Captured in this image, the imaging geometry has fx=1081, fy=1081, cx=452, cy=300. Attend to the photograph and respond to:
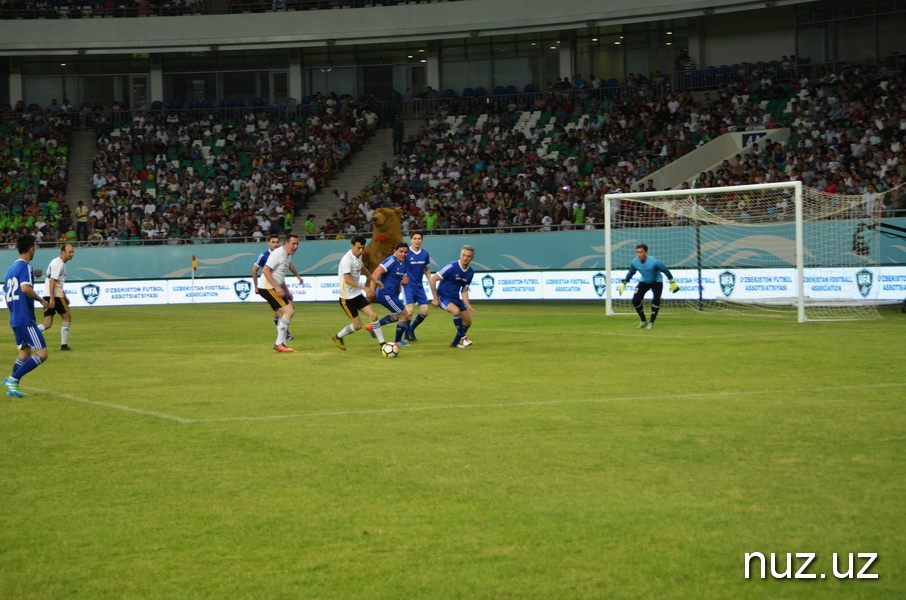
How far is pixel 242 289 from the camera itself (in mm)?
37625

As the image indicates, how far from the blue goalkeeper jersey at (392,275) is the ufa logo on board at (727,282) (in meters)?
12.9

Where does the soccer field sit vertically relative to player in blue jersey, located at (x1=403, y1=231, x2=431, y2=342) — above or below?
below

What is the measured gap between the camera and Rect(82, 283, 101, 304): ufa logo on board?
37938mm

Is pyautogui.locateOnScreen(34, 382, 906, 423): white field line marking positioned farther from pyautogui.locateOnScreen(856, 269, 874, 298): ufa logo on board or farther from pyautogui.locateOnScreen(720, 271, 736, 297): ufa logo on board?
pyautogui.locateOnScreen(720, 271, 736, 297): ufa logo on board

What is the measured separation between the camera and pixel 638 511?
7094 mm

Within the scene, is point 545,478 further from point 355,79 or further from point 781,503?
point 355,79

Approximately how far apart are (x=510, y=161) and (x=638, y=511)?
35.9 meters

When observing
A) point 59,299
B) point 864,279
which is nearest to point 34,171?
point 59,299

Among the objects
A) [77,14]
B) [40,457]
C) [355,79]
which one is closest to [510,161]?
[355,79]

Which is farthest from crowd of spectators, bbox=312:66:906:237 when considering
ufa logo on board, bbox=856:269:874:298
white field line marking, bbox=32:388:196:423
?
white field line marking, bbox=32:388:196:423

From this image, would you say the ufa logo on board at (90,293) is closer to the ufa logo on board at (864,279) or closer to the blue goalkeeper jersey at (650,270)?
A: the blue goalkeeper jersey at (650,270)

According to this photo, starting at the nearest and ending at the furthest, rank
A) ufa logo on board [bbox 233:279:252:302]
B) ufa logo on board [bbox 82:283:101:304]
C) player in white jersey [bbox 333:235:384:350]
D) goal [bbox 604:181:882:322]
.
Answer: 1. player in white jersey [bbox 333:235:384:350]
2. goal [bbox 604:181:882:322]
3. ufa logo on board [bbox 233:279:252:302]
4. ufa logo on board [bbox 82:283:101:304]

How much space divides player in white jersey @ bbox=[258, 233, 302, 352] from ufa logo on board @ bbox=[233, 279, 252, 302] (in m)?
17.2

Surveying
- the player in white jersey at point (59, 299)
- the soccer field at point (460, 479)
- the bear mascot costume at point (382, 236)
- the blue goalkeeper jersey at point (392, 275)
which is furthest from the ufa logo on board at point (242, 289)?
the soccer field at point (460, 479)
